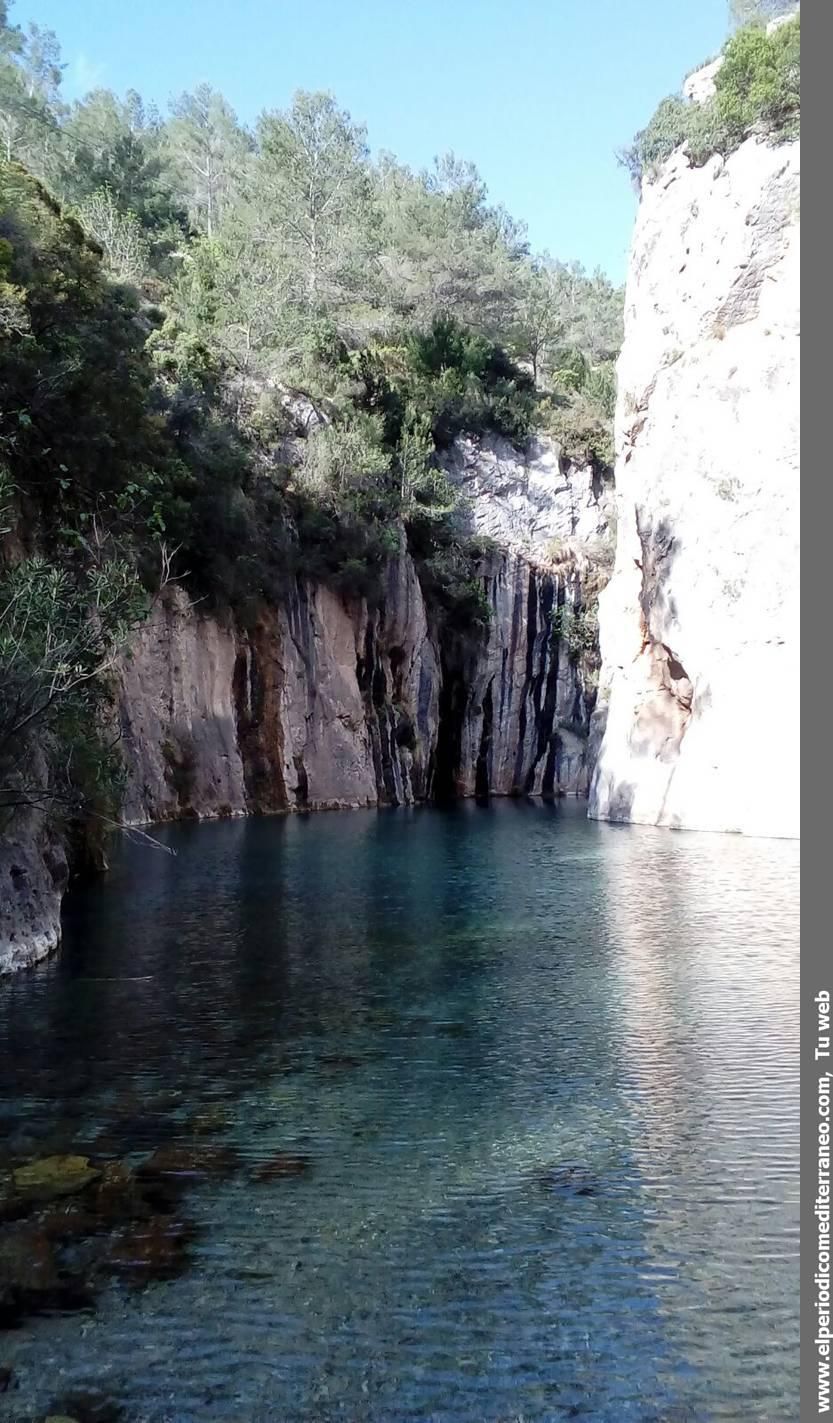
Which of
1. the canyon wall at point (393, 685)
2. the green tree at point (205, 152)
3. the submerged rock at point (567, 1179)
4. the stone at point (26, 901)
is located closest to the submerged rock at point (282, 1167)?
the submerged rock at point (567, 1179)

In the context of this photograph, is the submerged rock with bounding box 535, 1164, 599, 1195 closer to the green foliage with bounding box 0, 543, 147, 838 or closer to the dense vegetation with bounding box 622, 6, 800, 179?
the green foliage with bounding box 0, 543, 147, 838

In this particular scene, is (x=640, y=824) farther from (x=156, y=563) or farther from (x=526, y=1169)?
(x=526, y=1169)

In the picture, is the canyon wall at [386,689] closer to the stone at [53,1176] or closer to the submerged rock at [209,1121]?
the submerged rock at [209,1121]

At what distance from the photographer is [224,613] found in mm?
34906

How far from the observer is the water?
15.3ft

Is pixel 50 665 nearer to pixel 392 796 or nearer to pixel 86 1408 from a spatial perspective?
pixel 86 1408

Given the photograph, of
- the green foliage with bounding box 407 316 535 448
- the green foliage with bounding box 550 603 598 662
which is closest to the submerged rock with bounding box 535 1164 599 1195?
the green foliage with bounding box 550 603 598 662

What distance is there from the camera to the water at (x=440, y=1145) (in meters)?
4.67

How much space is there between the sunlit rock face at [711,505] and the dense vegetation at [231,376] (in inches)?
473

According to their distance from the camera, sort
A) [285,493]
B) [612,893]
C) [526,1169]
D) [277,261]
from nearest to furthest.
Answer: [526,1169] < [612,893] < [285,493] < [277,261]

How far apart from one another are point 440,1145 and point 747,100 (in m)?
31.5

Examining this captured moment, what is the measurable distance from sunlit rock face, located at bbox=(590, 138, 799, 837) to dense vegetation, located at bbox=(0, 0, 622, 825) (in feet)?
39.4
